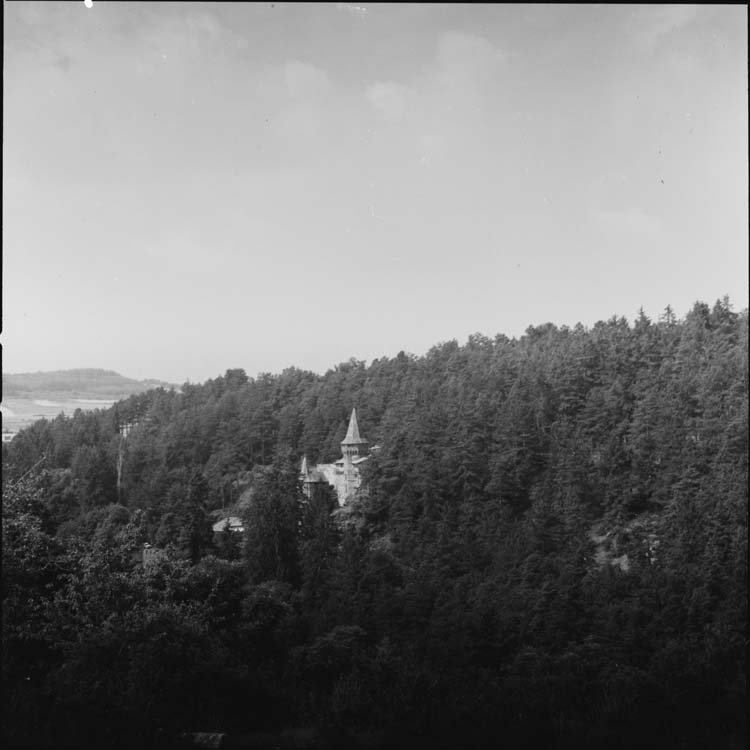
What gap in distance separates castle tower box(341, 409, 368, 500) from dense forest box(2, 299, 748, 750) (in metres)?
2.15

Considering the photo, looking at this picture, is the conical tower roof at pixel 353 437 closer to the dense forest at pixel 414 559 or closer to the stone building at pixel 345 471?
the stone building at pixel 345 471

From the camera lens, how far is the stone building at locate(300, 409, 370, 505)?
51469 mm

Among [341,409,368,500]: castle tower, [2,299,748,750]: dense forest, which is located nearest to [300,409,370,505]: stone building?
[341,409,368,500]: castle tower

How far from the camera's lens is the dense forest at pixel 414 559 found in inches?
322

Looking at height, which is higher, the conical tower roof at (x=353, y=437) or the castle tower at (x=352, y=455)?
the conical tower roof at (x=353, y=437)

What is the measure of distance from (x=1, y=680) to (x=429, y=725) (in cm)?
524

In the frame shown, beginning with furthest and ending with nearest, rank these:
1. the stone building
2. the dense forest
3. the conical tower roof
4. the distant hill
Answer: the conical tower roof, the stone building, the distant hill, the dense forest

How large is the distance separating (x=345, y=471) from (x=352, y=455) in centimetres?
142

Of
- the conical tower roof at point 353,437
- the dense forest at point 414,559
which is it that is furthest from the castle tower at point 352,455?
the dense forest at point 414,559

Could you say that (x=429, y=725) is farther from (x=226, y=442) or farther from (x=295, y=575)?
(x=226, y=442)

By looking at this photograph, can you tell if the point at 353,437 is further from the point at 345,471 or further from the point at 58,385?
the point at 58,385

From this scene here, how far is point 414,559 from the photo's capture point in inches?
1496

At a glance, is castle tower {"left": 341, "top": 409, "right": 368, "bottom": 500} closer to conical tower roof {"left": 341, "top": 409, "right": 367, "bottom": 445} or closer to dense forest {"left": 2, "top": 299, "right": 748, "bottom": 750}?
conical tower roof {"left": 341, "top": 409, "right": 367, "bottom": 445}

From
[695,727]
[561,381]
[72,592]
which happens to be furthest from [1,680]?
[561,381]
